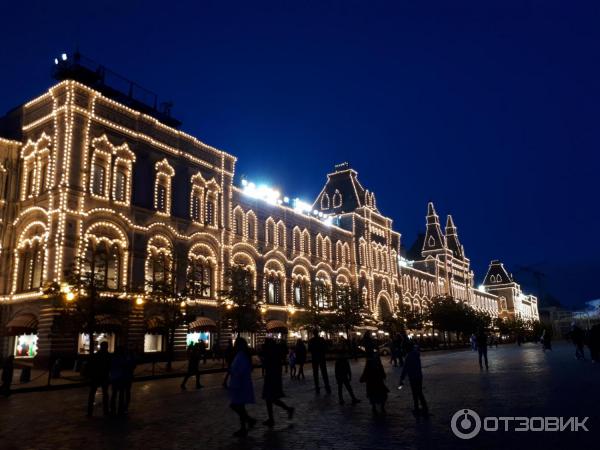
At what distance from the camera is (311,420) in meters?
11.6

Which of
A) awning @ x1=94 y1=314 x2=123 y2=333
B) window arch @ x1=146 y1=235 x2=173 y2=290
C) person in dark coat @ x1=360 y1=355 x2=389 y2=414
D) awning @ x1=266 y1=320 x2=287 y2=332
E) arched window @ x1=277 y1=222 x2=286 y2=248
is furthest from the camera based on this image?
arched window @ x1=277 y1=222 x2=286 y2=248

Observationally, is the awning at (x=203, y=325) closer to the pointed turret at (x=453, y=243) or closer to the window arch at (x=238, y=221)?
the window arch at (x=238, y=221)

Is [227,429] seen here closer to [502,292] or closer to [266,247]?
[266,247]

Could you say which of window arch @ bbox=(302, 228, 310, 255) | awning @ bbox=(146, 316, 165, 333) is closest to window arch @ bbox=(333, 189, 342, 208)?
window arch @ bbox=(302, 228, 310, 255)

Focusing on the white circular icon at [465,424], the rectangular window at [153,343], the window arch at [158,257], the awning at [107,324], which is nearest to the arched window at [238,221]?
the window arch at [158,257]

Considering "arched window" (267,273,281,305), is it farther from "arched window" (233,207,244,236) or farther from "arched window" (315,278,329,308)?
"arched window" (233,207,244,236)

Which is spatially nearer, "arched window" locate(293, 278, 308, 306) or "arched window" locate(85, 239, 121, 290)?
"arched window" locate(85, 239, 121, 290)

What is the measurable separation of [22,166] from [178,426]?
30.4 metres

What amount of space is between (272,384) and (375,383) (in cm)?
→ 231

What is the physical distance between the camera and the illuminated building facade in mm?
31906

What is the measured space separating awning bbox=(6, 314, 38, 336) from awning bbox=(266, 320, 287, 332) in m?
21.4

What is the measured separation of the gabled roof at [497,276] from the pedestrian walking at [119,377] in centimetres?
14996

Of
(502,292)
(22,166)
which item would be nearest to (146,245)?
(22,166)

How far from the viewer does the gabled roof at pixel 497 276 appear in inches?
5938
